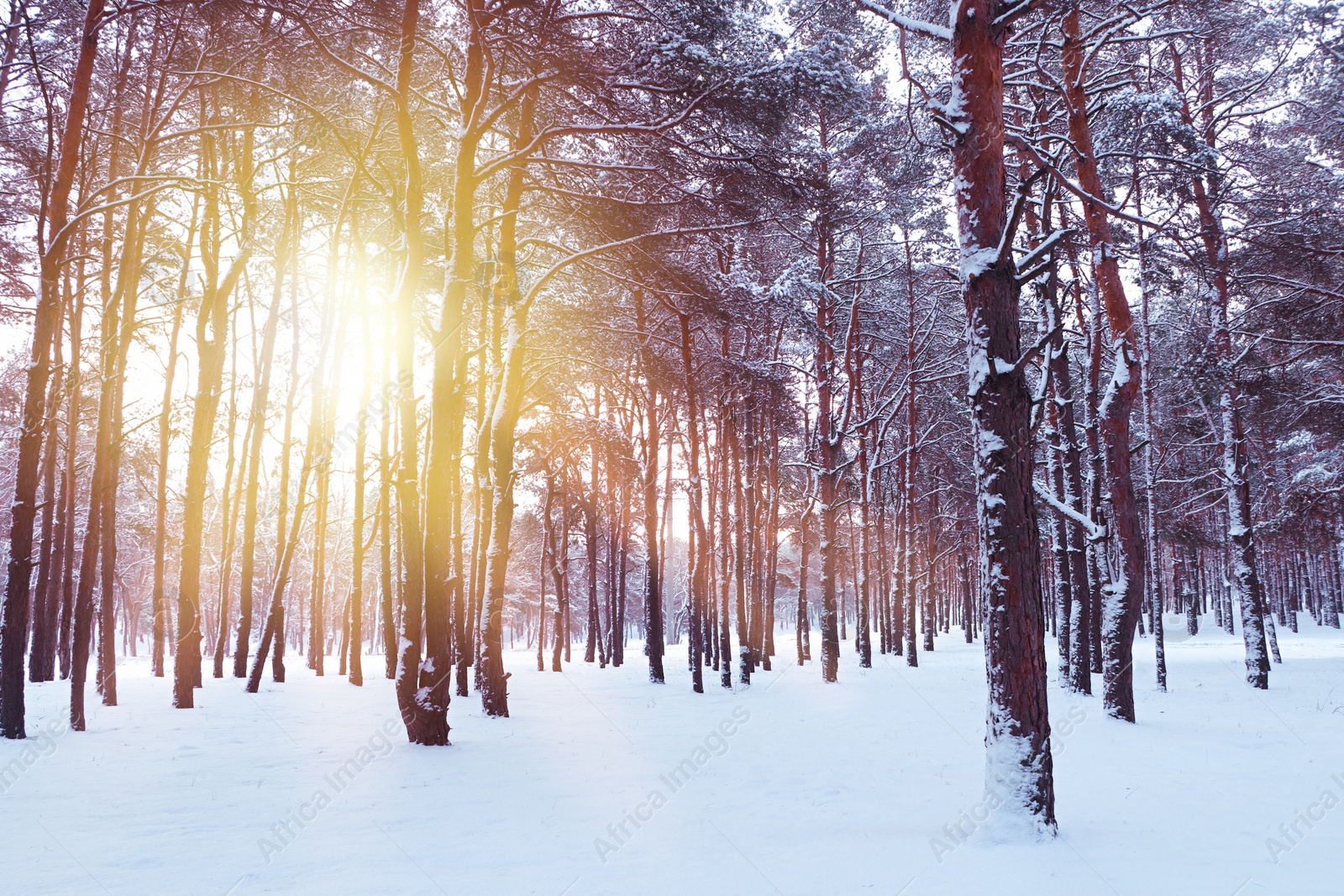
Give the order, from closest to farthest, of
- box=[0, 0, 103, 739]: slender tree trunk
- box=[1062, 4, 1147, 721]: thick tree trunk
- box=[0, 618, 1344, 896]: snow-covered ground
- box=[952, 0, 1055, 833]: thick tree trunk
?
box=[0, 618, 1344, 896]: snow-covered ground, box=[952, 0, 1055, 833]: thick tree trunk, box=[0, 0, 103, 739]: slender tree trunk, box=[1062, 4, 1147, 721]: thick tree trunk

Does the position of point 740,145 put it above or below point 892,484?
above

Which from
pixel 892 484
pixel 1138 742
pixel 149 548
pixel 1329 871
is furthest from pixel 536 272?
pixel 149 548

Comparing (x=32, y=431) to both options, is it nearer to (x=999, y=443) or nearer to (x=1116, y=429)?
(x=999, y=443)

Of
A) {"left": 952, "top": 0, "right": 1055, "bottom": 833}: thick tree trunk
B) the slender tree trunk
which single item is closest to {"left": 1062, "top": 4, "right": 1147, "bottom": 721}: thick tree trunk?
{"left": 952, "top": 0, "right": 1055, "bottom": 833}: thick tree trunk

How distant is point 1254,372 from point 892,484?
16268 mm

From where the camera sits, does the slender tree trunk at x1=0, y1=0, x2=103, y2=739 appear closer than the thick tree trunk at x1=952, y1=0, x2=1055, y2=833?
No

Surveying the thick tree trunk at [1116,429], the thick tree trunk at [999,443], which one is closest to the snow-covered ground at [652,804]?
the thick tree trunk at [999,443]

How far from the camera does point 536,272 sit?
1543 centimetres

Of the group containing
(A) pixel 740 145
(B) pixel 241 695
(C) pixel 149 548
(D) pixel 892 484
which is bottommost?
(B) pixel 241 695

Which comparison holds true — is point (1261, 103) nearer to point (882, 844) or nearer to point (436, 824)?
point (882, 844)

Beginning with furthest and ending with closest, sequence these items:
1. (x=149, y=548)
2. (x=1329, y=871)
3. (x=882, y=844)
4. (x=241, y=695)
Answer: (x=149, y=548) < (x=241, y=695) < (x=882, y=844) < (x=1329, y=871)

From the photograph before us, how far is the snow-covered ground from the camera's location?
4.44 metres

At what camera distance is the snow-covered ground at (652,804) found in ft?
14.6

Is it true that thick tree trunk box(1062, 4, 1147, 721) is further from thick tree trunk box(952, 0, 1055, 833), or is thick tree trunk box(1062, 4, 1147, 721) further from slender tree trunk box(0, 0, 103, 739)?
slender tree trunk box(0, 0, 103, 739)
